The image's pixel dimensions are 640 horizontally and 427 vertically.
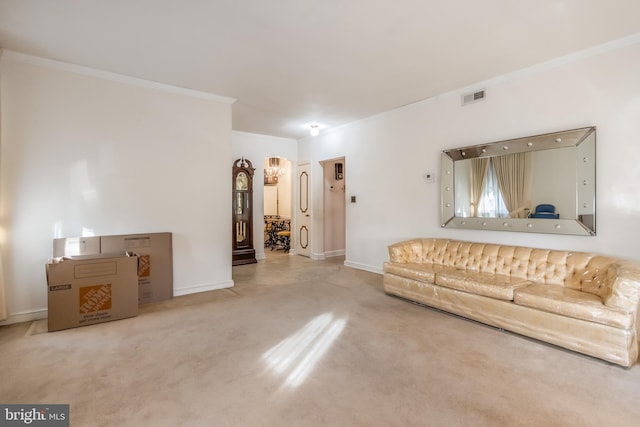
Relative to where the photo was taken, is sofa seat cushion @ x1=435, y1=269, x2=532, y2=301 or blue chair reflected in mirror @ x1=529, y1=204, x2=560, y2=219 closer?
sofa seat cushion @ x1=435, y1=269, x2=532, y2=301

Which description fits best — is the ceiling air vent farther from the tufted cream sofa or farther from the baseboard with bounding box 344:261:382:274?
the baseboard with bounding box 344:261:382:274

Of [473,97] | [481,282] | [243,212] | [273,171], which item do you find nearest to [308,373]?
[481,282]

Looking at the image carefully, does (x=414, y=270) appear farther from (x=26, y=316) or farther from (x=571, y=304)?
(x=26, y=316)

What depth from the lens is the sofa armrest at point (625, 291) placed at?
7.90 feet

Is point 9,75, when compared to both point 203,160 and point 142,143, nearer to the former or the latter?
point 142,143

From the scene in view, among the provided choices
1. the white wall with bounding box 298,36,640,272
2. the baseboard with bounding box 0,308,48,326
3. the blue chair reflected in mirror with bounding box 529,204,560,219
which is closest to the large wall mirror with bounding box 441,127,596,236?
the blue chair reflected in mirror with bounding box 529,204,560,219

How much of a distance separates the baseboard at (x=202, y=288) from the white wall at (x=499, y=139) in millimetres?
2467

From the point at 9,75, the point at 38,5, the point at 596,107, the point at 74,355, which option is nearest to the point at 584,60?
the point at 596,107

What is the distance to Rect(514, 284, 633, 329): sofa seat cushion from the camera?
7.90 ft

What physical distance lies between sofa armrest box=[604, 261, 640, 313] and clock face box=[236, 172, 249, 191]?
582 centimetres

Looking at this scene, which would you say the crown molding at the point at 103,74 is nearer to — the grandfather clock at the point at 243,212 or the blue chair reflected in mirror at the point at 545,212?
the grandfather clock at the point at 243,212

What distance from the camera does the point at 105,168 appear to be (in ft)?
12.4

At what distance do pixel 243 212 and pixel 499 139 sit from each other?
189 inches

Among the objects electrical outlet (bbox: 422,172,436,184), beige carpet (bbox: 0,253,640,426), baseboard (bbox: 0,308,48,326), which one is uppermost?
electrical outlet (bbox: 422,172,436,184)
